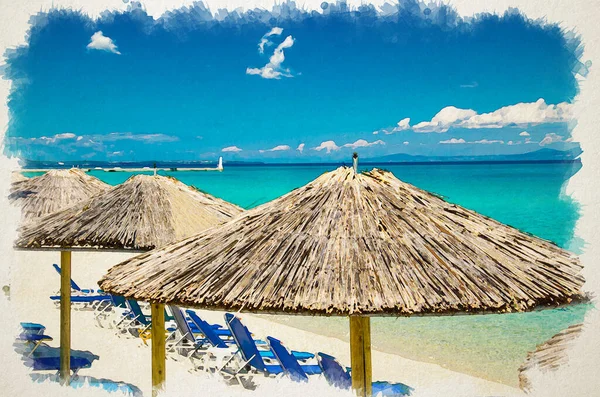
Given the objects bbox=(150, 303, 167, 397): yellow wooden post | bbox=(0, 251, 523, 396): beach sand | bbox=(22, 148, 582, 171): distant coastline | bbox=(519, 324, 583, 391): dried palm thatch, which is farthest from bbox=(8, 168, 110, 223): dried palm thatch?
bbox=(519, 324, 583, 391): dried palm thatch

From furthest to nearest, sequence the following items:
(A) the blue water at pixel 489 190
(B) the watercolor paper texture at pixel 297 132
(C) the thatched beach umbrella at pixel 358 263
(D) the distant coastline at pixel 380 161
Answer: (A) the blue water at pixel 489 190 → (D) the distant coastline at pixel 380 161 → (B) the watercolor paper texture at pixel 297 132 → (C) the thatched beach umbrella at pixel 358 263

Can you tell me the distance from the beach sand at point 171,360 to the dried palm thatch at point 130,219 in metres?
0.67

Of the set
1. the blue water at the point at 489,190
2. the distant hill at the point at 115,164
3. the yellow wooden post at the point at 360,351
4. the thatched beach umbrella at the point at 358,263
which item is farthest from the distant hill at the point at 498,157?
the yellow wooden post at the point at 360,351

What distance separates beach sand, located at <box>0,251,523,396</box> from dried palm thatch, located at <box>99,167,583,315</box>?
1.40 meters

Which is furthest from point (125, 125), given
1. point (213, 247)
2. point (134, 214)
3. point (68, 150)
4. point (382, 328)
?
point (213, 247)

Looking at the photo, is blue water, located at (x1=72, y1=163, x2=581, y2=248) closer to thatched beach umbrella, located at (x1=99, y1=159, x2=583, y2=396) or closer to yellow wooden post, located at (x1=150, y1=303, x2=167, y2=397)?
yellow wooden post, located at (x1=150, y1=303, x2=167, y2=397)

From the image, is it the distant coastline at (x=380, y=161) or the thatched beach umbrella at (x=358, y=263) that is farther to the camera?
the distant coastline at (x=380, y=161)

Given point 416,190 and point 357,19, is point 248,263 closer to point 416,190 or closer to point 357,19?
point 416,190

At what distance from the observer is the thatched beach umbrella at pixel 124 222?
4820 millimetres

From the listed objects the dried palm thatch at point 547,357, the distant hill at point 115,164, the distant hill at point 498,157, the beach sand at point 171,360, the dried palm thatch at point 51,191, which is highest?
the distant hill at point 498,157

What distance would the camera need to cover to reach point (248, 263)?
313 cm

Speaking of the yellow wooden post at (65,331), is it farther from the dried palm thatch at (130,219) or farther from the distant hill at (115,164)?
the distant hill at (115,164)

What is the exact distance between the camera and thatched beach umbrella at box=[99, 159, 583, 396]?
2918 millimetres

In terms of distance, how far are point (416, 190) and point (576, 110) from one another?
2.57m
